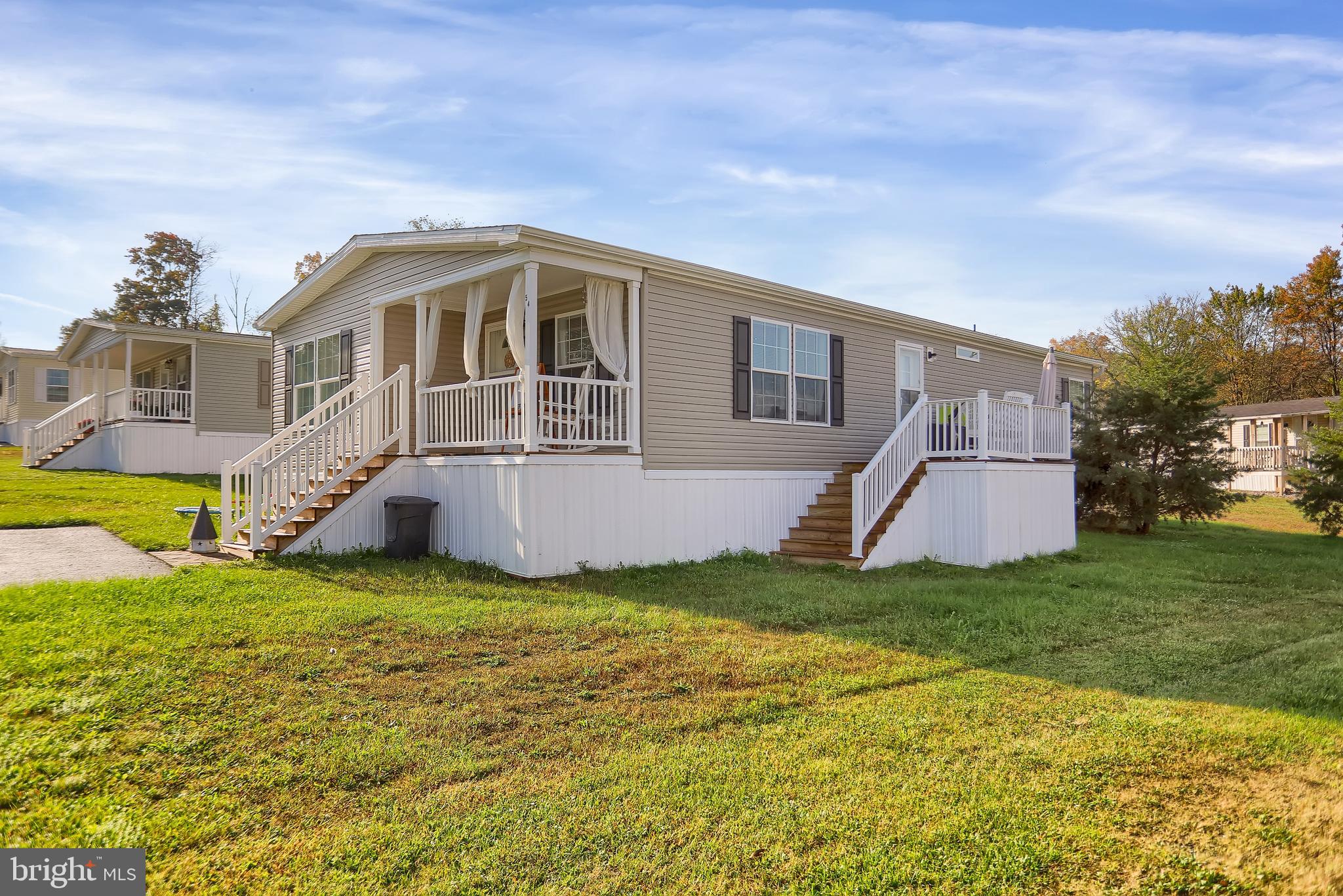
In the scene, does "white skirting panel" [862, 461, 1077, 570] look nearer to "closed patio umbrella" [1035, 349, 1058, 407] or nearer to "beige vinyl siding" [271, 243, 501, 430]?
"closed patio umbrella" [1035, 349, 1058, 407]

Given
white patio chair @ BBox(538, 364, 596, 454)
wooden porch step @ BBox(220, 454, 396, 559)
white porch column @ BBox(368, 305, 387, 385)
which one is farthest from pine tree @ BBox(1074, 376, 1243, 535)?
wooden porch step @ BBox(220, 454, 396, 559)

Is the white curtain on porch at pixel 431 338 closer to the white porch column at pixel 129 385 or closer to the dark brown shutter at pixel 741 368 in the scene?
the dark brown shutter at pixel 741 368

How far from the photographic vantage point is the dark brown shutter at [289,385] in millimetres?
13975

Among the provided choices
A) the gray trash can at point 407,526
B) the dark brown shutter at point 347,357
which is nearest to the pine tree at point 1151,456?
the gray trash can at point 407,526

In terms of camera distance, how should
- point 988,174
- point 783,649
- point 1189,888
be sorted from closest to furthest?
point 1189,888
point 783,649
point 988,174

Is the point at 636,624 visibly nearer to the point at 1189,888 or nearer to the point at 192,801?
the point at 192,801

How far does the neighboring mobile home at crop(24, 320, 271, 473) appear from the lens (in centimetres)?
1942

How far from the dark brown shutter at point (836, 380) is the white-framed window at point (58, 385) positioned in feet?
96.5

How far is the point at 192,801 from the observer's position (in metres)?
3.31

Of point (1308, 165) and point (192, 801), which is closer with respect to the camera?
point (192, 801)

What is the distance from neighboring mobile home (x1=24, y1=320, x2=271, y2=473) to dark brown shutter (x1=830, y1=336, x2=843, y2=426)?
15.3 meters

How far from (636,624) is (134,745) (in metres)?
3.59

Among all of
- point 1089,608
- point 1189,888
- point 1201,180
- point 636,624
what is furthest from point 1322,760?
point 1201,180

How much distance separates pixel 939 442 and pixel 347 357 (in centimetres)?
898
